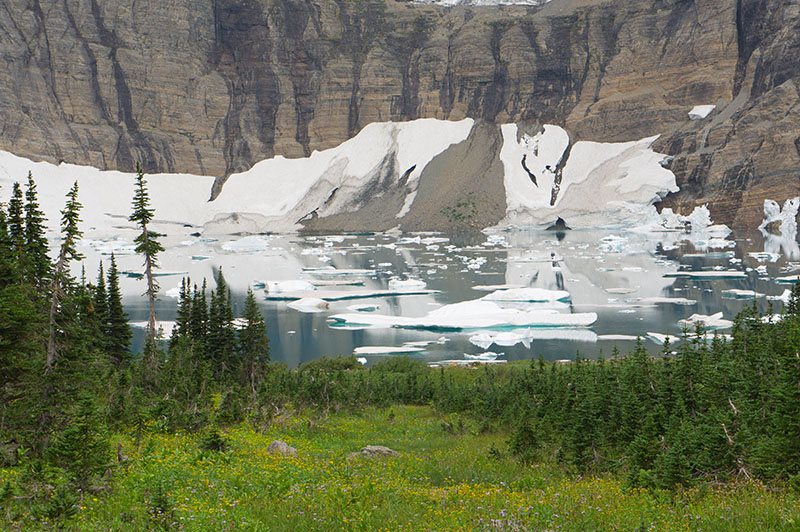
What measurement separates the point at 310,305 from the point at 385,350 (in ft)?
54.1

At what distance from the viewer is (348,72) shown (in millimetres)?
164375

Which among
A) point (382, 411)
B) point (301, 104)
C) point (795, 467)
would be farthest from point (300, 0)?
point (795, 467)

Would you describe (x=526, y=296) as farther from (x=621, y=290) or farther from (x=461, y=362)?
(x=461, y=362)

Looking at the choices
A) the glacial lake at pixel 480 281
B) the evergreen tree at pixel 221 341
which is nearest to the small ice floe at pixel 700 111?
the glacial lake at pixel 480 281

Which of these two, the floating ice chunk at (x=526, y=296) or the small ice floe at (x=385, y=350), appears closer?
the small ice floe at (x=385, y=350)

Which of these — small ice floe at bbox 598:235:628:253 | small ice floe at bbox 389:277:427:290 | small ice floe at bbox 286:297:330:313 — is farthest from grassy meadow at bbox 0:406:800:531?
small ice floe at bbox 598:235:628:253

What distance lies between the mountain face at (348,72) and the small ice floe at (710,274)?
6303 centimetres

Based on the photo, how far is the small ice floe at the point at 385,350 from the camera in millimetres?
37531

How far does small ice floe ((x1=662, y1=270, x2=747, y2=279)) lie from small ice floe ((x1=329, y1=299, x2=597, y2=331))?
76.3 ft

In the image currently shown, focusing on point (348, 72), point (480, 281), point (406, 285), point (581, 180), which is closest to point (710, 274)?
point (480, 281)

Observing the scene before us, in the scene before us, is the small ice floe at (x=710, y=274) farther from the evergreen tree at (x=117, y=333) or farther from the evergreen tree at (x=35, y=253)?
the evergreen tree at (x=35, y=253)

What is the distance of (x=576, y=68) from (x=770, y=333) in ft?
507

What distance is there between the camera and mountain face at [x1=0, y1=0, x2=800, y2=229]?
136875 millimetres

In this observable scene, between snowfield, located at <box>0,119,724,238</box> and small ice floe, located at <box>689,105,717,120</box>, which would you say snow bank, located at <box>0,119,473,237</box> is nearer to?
snowfield, located at <box>0,119,724,238</box>
